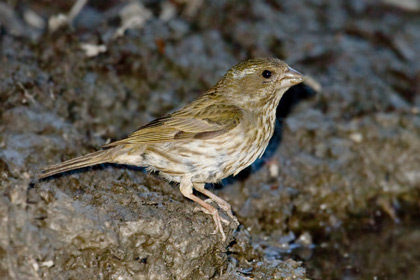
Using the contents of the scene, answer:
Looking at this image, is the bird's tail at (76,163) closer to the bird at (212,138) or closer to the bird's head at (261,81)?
the bird at (212,138)

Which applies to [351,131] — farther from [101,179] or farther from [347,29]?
[101,179]

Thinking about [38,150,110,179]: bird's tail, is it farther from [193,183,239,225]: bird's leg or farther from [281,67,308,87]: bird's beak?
[281,67,308,87]: bird's beak

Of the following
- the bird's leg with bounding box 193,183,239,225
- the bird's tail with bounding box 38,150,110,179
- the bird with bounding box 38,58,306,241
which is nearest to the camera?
the bird's tail with bounding box 38,150,110,179

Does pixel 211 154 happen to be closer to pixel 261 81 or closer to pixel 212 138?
pixel 212 138

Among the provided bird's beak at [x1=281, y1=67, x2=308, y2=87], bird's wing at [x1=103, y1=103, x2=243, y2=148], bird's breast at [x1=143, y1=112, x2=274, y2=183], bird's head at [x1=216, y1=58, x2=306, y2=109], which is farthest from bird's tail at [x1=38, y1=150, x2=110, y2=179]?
bird's beak at [x1=281, y1=67, x2=308, y2=87]

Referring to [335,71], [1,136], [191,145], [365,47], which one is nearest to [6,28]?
[1,136]

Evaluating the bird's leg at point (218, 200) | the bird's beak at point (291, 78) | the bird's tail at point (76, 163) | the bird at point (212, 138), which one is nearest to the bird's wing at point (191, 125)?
the bird at point (212, 138)

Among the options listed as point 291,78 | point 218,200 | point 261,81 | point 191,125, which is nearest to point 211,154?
point 191,125
